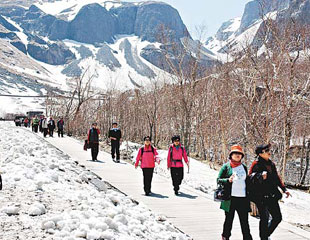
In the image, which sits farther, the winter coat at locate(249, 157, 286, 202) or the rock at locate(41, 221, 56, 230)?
the winter coat at locate(249, 157, 286, 202)

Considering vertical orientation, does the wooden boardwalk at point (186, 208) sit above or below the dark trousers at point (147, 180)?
below

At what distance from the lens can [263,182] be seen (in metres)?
5.33

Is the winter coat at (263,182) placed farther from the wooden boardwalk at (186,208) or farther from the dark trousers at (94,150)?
the dark trousers at (94,150)

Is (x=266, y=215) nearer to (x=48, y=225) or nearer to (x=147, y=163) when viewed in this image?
(x=48, y=225)

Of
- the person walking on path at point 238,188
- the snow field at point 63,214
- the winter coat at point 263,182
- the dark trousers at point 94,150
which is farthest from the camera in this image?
the dark trousers at point 94,150

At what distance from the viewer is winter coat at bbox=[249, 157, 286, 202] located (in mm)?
5316

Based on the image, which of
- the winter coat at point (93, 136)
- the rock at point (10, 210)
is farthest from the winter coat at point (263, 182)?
the winter coat at point (93, 136)

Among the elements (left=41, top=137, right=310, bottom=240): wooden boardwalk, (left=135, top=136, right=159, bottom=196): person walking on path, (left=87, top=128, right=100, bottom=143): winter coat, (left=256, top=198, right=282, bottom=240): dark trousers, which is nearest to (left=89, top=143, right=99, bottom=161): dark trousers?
(left=87, top=128, right=100, bottom=143): winter coat

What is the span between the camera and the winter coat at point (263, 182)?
532 centimetres

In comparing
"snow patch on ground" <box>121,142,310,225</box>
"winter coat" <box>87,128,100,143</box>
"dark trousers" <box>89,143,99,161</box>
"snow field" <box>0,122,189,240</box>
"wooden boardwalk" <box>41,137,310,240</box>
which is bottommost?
"snow patch on ground" <box>121,142,310,225</box>

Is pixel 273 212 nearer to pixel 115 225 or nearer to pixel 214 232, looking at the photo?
pixel 214 232

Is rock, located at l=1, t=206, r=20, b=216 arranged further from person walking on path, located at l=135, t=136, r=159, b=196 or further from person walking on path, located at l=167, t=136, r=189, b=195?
person walking on path, located at l=167, t=136, r=189, b=195

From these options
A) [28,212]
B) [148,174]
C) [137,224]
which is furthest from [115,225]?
[148,174]

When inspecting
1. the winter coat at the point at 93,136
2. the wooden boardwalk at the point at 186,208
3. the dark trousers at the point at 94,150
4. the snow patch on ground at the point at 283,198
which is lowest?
the snow patch on ground at the point at 283,198
